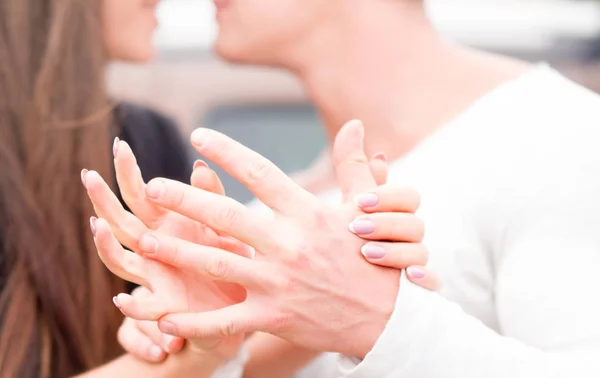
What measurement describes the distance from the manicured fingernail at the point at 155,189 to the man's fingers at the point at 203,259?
4 centimetres

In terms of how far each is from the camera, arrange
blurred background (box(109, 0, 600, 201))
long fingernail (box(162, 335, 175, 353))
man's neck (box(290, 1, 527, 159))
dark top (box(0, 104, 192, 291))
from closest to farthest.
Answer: long fingernail (box(162, 335, 175, 353)) < man's neck (box(290, 1, 527, 159)) < dark top (box(0, 104, 192, 291)) < blurred background (box(109, 0, 600, 201))

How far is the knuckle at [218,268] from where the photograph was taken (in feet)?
1.96

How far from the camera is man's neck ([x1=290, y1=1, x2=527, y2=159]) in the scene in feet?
3.34

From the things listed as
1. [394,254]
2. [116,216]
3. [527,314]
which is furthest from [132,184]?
[527,314]

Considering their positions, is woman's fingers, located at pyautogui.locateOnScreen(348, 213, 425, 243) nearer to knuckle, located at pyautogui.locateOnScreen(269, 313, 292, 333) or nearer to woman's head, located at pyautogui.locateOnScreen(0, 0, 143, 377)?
knuckle, located at pyautogui.locateOnScreen(269, 313, 292, 333)

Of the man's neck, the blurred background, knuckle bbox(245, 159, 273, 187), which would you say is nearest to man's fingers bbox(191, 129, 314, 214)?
knuckle bbox(245, 159, 273, 187)

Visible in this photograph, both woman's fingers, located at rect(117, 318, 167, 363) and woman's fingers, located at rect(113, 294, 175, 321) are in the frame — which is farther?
woman's fingers, located at rect(117, 318, 167, 363)

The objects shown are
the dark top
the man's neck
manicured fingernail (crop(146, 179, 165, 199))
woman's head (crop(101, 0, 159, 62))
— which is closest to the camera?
manicured fingernail (crop(146, 179, 165, 199))

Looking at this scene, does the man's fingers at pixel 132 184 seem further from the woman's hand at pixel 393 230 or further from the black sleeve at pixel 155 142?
the black sleeve at pixel 155 142

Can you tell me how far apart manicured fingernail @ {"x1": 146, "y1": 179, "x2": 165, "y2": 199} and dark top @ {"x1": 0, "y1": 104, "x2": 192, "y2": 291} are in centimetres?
86

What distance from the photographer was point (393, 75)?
3.55 feet

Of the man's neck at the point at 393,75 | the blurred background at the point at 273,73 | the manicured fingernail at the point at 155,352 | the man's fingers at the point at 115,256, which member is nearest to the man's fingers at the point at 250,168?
the man's fingers at the point at 115,256

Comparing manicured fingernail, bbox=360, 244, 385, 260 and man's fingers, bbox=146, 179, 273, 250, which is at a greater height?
man's fingers, bbox=146, 179, 273, 250

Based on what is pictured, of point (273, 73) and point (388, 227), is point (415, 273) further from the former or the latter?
point (273, 73)
